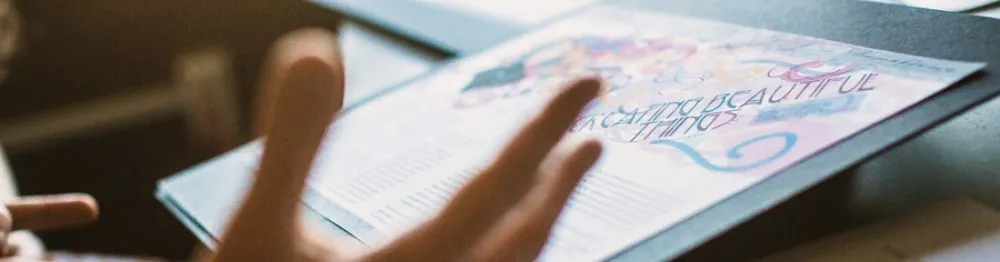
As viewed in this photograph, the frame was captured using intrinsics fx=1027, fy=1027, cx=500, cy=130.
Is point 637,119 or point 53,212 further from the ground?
point 637,119

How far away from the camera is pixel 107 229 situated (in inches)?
54.5

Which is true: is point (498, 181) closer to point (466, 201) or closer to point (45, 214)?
point (466, 201)

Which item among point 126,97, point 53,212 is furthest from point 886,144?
point 126,97

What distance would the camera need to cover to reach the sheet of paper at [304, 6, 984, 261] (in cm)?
38

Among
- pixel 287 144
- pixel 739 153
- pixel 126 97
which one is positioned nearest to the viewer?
pixel 287 144

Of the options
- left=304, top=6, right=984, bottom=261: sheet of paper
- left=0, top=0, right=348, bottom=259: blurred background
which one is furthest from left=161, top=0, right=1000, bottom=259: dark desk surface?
left=0, top=0, right=348, bottom=259: blurred background

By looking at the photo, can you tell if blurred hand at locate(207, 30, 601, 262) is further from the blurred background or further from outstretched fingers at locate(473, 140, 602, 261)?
the blurred background

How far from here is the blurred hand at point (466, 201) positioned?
29 centimetres

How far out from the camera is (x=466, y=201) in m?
0.31

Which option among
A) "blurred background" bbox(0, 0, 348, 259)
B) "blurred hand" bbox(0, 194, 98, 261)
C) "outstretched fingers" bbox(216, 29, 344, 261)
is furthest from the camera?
"blurred background" bbox(0, 0, 348, 259)

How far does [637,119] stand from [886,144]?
119 mm

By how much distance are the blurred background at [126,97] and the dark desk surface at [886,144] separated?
2.85ft

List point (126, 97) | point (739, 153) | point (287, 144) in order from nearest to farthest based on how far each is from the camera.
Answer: point (287, 144) < point (739, 153) < point (126, 97)

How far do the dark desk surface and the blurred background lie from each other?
2.85 ft
